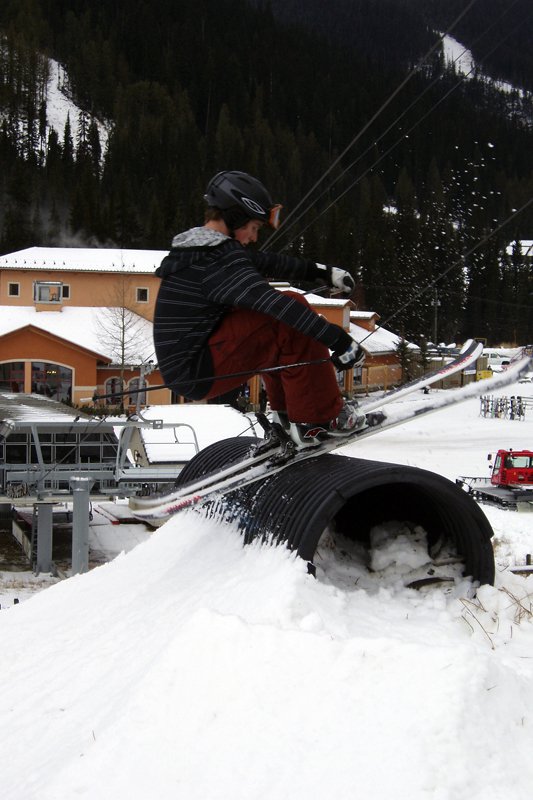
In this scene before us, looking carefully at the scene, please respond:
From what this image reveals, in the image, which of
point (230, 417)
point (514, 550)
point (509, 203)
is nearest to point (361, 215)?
point (509, 203)

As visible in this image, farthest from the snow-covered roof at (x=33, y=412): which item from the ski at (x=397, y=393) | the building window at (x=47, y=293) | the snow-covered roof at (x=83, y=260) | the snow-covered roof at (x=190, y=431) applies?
the snow-covered roof at (x=83, y=260)

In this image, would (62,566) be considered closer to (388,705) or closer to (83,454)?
(83,454)

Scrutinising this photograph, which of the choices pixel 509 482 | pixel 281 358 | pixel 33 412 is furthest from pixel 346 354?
pixel 33 412

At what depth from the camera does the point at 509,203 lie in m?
111

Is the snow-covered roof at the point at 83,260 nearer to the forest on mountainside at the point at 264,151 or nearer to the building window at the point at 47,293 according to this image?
the building window at the point at 47,293

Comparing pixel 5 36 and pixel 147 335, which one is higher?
pixel 5 36

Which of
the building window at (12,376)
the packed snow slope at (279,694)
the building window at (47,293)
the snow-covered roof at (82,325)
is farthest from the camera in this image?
the building window at (47,293)

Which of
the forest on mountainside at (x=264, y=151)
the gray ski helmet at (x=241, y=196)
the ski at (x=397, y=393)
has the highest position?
the forest on mountainside at (x=264, y=151)

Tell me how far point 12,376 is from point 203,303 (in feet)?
110

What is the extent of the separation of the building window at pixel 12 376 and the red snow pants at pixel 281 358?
108ft

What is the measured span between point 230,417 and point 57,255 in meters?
24.3

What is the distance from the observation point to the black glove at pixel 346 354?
13.4 feet

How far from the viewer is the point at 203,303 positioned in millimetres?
4109

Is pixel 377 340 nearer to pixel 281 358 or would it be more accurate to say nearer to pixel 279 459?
pixel 279 459
